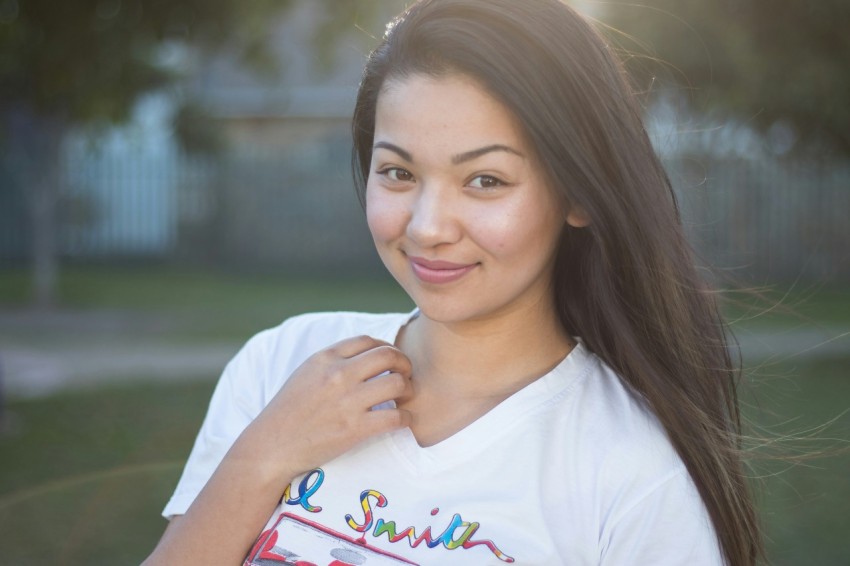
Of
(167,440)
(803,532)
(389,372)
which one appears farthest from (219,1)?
(389,372)

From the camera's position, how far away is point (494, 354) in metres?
2.01

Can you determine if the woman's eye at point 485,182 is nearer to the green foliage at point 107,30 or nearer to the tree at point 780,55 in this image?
the green foliage at point 107,30

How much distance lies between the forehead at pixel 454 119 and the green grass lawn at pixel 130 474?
1.55 meters

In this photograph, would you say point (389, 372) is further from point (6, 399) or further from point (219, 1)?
point (6, 399)

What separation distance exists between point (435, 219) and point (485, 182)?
0.11 m

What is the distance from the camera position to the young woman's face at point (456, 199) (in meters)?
1.77

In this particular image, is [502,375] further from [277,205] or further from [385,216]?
[277,205]

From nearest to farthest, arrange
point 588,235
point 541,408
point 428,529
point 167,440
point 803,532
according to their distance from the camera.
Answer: point 428,529 < point 541,408 < point 588,235 < point 803,532 < point 167,440

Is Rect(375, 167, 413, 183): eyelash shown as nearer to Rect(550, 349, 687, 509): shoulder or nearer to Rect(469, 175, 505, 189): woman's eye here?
Rect(469, 175, 505, 189): woman's eye

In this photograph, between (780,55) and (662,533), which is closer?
(662,533)

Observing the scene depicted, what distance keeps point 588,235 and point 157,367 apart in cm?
629

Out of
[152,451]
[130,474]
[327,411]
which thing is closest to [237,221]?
[152,451]

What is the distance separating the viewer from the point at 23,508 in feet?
14.8

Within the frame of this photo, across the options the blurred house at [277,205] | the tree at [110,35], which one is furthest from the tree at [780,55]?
the blurred house at [277,205]
